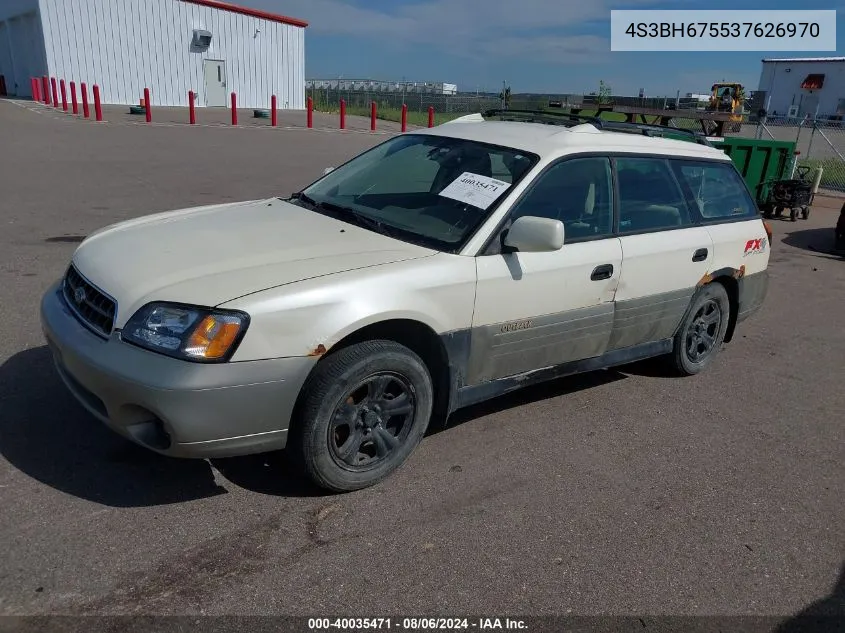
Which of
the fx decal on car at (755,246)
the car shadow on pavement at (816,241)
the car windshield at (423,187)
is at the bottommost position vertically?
the car shadow on pavement at (816,241)

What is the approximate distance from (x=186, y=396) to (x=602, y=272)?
2.42 meters

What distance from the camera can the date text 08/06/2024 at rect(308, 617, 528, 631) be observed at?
246cm

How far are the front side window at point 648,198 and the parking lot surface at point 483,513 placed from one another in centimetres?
119

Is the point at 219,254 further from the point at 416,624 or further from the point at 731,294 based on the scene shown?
the point at 731,294

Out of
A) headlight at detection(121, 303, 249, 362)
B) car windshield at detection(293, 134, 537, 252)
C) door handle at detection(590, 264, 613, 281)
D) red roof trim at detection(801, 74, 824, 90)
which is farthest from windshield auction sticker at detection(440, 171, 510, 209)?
red roof trim at detection(801, 74, 824, 90)

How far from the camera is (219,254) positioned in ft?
10.4

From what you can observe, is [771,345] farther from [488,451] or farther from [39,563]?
[39,563]

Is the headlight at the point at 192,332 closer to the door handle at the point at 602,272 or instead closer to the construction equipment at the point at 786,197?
the door handle at the point at 602,272

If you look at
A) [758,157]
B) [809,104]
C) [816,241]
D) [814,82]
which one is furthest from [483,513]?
[809,104]

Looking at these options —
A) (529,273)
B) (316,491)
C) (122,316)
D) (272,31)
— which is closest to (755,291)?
(529,273)

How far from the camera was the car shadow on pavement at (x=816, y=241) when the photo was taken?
1011cm

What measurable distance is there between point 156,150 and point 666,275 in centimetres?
1421

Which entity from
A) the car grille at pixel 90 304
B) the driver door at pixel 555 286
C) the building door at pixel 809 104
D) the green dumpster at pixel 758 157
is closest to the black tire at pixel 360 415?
the driver door at pixel 555 286

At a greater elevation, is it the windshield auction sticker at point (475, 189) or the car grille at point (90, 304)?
the windshield auction sticker at point (475, 189)
